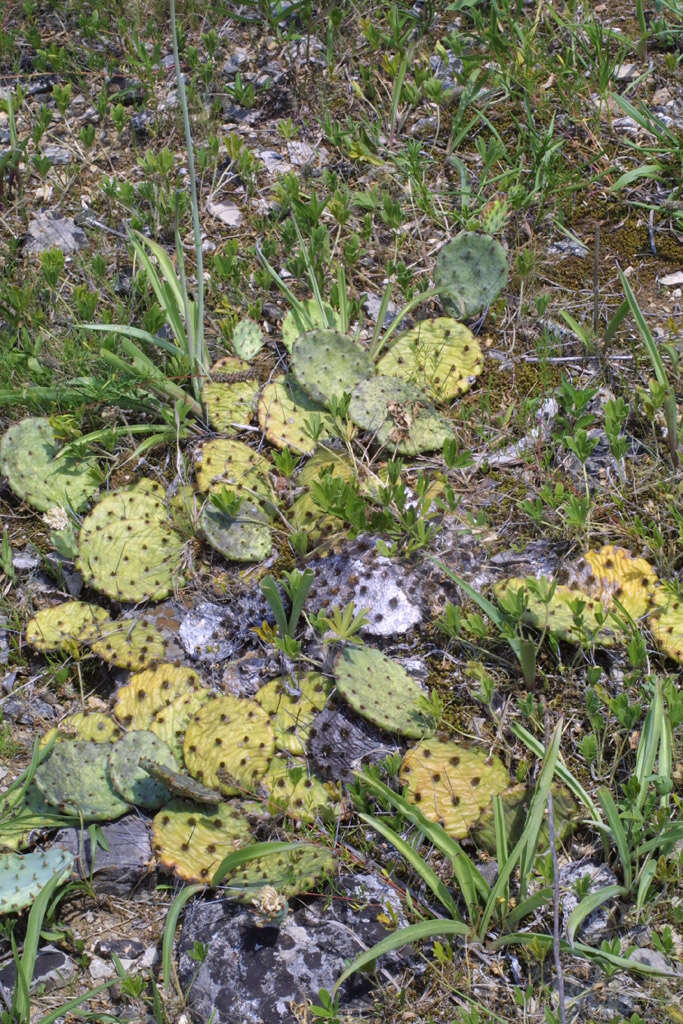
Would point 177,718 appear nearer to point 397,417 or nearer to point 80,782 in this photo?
point 80,782

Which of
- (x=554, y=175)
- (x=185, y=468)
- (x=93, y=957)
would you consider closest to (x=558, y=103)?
(x=554, y=175)

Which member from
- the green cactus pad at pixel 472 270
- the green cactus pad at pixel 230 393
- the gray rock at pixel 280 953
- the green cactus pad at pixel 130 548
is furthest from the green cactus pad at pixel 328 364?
the gray rock at pixel 280 953

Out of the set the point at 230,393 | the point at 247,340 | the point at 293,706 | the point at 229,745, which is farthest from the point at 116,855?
Answer: the point at 247,340

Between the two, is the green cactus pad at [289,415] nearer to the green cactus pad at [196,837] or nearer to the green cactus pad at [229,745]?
the green cactus pad at [229,745]

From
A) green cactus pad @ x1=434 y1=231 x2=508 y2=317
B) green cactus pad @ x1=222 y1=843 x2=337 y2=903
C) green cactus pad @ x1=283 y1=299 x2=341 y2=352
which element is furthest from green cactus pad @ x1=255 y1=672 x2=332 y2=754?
green cactus pad @ x1=434 y1=231 x2=508 y2=317

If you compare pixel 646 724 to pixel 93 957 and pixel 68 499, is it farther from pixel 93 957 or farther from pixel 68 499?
pixel 68 499
